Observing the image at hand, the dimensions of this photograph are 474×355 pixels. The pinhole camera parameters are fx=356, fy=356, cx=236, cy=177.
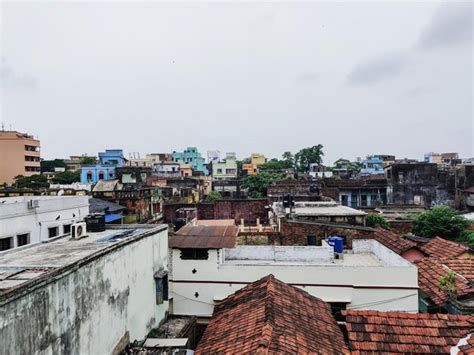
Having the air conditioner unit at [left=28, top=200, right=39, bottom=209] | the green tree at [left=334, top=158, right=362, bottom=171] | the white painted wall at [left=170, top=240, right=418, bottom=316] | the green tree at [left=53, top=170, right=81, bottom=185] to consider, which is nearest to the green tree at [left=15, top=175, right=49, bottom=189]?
the green tree at [left=53, top=170, right=81, bottom=185]

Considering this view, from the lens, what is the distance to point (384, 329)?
28.2 feet

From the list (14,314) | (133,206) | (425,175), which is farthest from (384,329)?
(425,175)

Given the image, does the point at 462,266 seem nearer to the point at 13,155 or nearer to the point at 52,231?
the point at 52,231

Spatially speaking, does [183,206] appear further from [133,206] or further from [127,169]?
[127,169]

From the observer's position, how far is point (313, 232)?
16906 millimetres

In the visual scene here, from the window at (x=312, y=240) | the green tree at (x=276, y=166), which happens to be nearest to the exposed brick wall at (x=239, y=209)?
the window at (x=312, y=240)

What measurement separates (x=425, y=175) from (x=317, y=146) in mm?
31738

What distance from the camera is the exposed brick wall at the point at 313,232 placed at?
16.3 metres

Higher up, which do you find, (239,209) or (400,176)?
(400,176)

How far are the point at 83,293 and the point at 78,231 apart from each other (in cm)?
425

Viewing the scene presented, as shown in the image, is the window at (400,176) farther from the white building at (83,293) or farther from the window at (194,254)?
the white building at (83,293)

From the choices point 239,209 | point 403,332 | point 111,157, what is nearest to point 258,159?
point 111,157

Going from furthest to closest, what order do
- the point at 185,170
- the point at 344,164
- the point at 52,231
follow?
the point at 344,164, the point at 185,170, the point at 52,231

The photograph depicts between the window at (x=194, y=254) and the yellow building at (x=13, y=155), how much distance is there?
49025 millimetres
